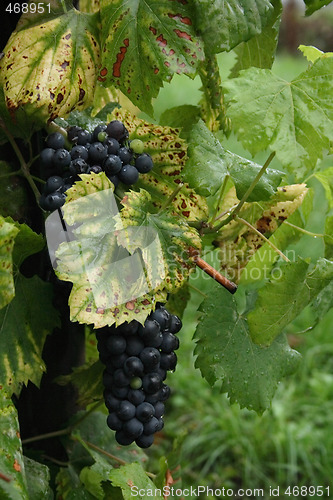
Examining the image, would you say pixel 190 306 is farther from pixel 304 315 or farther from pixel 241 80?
pixel 241 80

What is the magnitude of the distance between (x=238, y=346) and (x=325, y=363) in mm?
1762

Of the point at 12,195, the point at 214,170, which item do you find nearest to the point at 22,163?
the point at 12,195

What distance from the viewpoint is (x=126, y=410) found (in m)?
0.72

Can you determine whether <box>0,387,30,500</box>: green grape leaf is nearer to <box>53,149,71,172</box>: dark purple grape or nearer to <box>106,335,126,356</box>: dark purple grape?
<box>106,335,126,356</box>: dark purple grape

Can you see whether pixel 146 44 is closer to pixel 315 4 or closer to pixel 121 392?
pixel 315 4

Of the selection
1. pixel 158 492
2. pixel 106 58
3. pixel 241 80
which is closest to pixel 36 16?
pixel 106 58

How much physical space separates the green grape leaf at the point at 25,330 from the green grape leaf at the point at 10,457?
0.20 ft

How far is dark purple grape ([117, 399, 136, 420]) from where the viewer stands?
2.35ft

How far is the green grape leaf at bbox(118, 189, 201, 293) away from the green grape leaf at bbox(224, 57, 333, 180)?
0.43 ft

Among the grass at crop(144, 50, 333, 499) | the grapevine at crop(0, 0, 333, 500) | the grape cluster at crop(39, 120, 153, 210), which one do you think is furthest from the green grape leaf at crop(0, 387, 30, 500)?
the grass at crop(144, 50, 333, 499)

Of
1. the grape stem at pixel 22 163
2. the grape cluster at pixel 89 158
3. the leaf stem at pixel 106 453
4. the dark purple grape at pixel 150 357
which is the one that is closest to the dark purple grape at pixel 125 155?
the grape cluster at pixel 89 158

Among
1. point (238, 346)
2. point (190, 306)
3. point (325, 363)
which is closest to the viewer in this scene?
point (238, 346)

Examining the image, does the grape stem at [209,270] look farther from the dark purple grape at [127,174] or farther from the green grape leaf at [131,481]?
the green grape leaf at [131,481]

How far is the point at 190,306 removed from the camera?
266 centimetres
